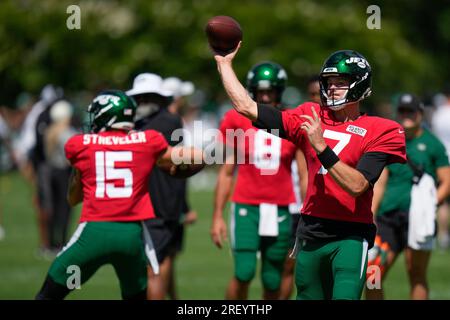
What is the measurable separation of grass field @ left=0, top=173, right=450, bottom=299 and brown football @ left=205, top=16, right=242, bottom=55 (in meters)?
4.64

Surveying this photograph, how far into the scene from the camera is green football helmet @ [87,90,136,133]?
23.7 ft

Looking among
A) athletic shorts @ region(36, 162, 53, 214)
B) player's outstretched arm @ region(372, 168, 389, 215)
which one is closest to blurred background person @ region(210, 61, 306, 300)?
player's outstretched arm @ region(372, 168, 389, 215)

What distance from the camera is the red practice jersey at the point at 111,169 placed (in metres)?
7.11

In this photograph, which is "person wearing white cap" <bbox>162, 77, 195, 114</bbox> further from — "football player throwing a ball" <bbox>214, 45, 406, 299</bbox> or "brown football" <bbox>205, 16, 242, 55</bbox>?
"football player throwing a ball" <bbox>214, 45, 406, 299</bbox>

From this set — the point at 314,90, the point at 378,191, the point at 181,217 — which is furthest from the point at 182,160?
the point at 314,90

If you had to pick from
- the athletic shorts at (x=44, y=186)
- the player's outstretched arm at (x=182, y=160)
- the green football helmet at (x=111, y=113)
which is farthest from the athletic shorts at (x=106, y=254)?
the athletic shorts at (x=44, y=186)

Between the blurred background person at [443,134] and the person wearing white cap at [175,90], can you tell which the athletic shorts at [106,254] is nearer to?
the person wearing white cap at [175,90]

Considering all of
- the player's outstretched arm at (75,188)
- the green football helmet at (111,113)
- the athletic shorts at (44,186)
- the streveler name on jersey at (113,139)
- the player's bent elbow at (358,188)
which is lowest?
the athletic shorts at (44,186)

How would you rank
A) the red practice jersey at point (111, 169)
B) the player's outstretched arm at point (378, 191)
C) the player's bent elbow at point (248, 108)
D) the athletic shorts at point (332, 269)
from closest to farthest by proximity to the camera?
the player's bent elbow at point (248, 108) → the athletic shorts at point (332, 269) → the red practice jersey at point (111, 169) → the player's outstretched arm at point (378, 191)

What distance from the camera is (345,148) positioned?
6.26 m

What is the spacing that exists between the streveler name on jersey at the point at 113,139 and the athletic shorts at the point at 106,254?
61 cm

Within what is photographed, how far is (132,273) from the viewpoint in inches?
280
